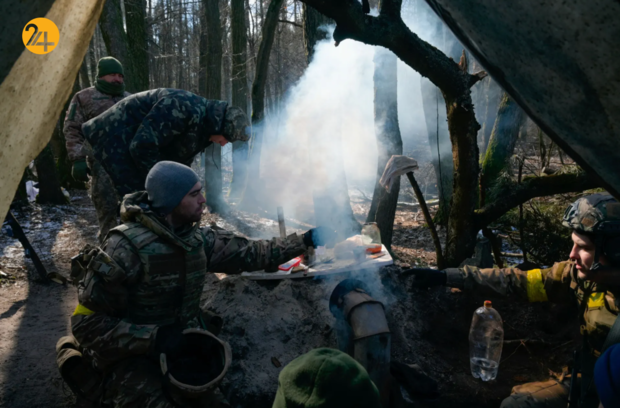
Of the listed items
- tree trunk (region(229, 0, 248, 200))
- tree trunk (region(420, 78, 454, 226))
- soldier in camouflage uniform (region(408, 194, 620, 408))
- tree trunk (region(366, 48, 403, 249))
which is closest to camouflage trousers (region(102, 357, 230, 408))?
soldier in camouflage uniform (region(408, 194, 620, 408))

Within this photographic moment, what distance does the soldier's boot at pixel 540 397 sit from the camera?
9.64ft

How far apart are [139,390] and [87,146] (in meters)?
4.01

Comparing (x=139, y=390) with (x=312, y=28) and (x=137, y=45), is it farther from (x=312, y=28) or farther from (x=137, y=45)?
(x=137, y=45)

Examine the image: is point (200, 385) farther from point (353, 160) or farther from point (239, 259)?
point (353, 160)

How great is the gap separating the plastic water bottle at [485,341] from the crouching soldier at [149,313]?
2.58 m

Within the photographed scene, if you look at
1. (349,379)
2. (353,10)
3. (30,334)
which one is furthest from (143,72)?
(349,379)

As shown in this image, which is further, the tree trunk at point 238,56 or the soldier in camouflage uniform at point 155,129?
the tree trunk at point 238,56

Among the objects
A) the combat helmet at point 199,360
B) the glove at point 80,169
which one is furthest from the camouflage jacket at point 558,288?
the glove at point 80,169

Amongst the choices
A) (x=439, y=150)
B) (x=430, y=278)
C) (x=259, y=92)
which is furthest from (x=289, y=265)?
(x=259, y=92)

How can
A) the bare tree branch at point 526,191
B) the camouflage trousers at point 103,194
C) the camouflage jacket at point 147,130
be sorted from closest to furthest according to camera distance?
1. the camouflage jacket at point 147,130
2. the bare tree branch at point 526,191
3. the camouflage trousers at point 103,194

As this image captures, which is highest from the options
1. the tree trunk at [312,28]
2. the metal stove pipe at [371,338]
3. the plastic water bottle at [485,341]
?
the tree trunk at [312,28]

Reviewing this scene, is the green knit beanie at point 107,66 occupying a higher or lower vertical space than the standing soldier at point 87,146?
higher

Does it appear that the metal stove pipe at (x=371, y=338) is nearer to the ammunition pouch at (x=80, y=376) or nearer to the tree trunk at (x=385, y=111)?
the ammunition pouch at (x=80, y=376)

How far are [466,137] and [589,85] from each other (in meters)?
3.35
